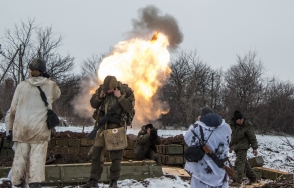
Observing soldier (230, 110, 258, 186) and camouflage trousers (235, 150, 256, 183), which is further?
soldier (230, 110, 258, 186)

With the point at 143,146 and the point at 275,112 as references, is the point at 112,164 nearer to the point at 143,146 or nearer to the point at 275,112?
the point at 143,146

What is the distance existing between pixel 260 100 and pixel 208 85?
7.71 m

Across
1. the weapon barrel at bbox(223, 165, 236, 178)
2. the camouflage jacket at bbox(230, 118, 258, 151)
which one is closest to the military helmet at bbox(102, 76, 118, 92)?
the weapon barrel at bbox(223, 165, 236, 178)

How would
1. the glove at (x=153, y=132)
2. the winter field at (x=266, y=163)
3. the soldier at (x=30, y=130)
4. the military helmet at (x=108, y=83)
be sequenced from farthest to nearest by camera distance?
the glove at (x=153, y=132)
the winter field at (x=266, y=163)
the military helmet at (x=108, y=83)
the soldier at (x=30, y=130)

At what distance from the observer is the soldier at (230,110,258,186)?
9.24 metres

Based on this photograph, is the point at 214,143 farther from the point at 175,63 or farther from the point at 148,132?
the point at 175,63

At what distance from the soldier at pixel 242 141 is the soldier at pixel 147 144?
2.47 m

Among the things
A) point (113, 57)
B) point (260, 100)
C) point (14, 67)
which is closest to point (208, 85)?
point (260, 100)

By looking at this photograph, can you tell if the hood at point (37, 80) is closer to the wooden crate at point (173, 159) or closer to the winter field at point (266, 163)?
the winter field at point (266, 163)

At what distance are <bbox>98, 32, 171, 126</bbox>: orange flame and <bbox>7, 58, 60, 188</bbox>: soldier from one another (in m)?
8.82

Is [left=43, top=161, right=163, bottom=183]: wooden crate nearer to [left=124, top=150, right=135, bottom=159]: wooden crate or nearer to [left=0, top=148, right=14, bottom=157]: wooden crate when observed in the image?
[left=124, top=150, right=135, bottom=159]: wooden crate

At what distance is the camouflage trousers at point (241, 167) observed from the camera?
355 inches

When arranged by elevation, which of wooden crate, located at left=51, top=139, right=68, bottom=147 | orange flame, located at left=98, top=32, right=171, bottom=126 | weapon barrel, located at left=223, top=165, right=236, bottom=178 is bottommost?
weapon barrel, located at left=223, top=165, right=236, bottom=178

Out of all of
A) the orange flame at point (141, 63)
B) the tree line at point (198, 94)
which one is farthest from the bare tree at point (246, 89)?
the orange flame at point (141, 63)
